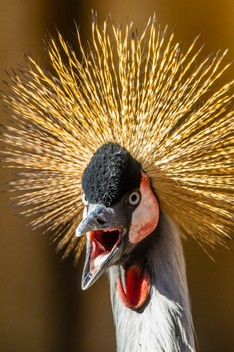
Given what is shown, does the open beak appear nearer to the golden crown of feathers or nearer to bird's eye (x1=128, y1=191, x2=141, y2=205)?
bird's eye (x1=128, y1=191, x2=141, y2=205)

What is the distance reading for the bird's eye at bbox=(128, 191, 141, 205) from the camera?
4.81 feet

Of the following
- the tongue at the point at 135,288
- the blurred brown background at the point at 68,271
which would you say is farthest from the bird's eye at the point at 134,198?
the blurred brown background at the point at 68,271

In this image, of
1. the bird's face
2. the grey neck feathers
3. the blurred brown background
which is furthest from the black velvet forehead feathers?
the blurred brown background

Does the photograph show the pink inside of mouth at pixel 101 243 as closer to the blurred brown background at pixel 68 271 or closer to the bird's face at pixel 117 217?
the bird's face at pixel 117 217

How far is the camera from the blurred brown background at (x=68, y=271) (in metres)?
2.24

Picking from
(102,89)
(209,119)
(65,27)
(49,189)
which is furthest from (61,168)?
(65,27)

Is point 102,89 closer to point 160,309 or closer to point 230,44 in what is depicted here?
point 160,309

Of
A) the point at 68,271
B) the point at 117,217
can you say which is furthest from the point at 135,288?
the point at 68,271

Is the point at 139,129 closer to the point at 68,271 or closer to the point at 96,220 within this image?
the point at 96,220

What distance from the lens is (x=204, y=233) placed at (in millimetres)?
1646

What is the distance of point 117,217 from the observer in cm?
144

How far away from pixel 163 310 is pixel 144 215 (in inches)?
7.9

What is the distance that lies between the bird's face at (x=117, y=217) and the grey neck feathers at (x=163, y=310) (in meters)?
0.03

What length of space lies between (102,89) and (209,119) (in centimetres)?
24
